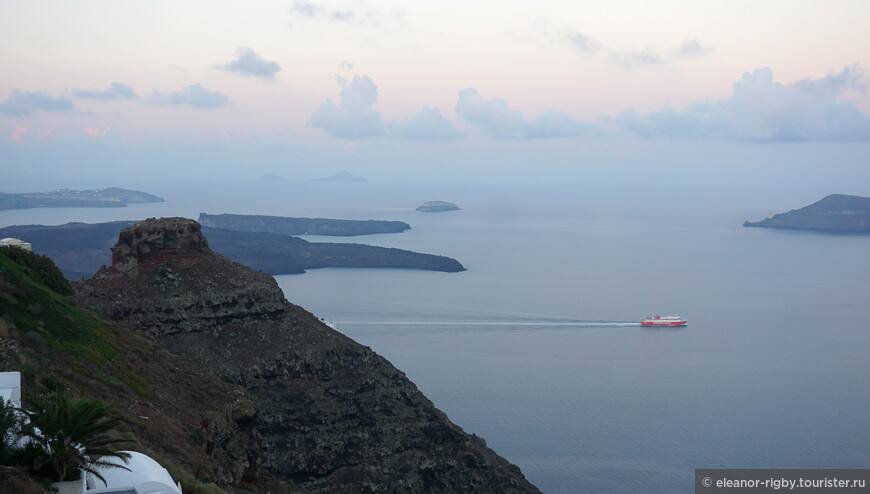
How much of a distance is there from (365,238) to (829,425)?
367 feet

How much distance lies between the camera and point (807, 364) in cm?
5750

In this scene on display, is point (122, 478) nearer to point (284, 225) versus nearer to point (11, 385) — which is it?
point (11, 385)

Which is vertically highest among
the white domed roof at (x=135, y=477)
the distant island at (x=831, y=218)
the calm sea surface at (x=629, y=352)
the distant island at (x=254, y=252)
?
the distant island at (x=831, y=218)

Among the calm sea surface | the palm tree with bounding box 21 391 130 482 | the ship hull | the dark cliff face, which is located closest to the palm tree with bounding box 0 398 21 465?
the palm tree with bounding box 21 391 130 482

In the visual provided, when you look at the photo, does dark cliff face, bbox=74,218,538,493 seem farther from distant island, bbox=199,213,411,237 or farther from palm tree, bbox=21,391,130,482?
distant island, bbox=199,213,411,237

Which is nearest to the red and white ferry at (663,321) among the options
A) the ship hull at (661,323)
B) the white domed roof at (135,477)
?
the ship hull at (661,323)

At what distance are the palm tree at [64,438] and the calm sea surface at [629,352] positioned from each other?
85.7 ft

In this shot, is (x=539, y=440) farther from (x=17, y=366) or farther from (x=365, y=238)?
(x=365, y=238)

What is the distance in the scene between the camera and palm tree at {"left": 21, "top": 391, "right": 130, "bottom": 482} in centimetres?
1105

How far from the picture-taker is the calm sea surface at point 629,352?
131 ft

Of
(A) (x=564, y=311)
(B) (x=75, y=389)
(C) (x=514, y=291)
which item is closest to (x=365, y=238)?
(C) (x=514, y=291)

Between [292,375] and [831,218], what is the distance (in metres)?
174

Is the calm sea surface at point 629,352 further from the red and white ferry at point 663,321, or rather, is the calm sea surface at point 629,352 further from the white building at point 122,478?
the white building at point 122,478

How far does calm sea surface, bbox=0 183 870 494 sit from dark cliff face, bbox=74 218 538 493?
27.8ft
